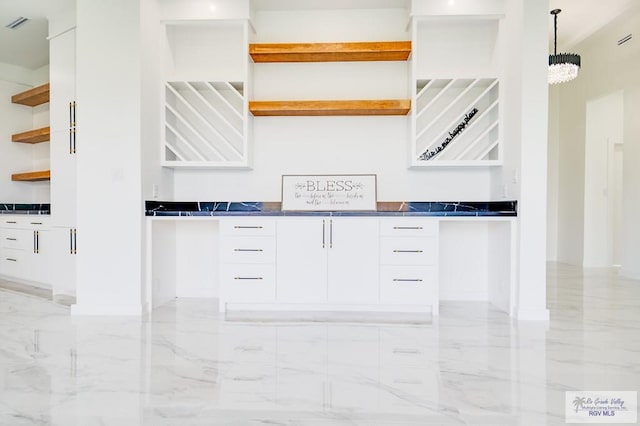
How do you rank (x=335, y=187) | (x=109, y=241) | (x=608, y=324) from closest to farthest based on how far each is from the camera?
(x=608, y=324)
(x=109, y=241)
(x=335, y=187)

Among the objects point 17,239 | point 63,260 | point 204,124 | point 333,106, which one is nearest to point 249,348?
point 333,106

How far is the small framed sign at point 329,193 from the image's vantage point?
3883mm

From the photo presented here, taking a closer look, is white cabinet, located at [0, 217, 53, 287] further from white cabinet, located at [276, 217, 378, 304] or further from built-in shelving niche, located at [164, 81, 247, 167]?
white cabinet, located at [276, 217, 378, 304]

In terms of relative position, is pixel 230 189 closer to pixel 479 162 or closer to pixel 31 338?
pixel 31 338

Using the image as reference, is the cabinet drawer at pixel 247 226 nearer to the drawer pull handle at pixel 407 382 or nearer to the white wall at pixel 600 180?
the drawer pull handle at pixel 407 382

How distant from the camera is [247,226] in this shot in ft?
11.5

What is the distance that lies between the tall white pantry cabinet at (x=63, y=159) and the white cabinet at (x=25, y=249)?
39 cm

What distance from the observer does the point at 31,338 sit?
280 centimetres

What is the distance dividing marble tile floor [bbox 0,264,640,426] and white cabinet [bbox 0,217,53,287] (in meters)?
1.30

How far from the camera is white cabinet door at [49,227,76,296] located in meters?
4.13

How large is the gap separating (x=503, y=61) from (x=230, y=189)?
2.78 m

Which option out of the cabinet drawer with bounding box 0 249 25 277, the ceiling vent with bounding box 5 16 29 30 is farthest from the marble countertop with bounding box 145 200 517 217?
the ceiling vent with bounding box 5 16 29 30

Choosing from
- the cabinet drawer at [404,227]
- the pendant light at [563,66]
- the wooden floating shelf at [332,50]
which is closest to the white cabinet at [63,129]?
the wooden floating shelf at [332,50]

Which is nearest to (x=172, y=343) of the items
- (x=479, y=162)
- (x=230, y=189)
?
(x=230, y=189)
